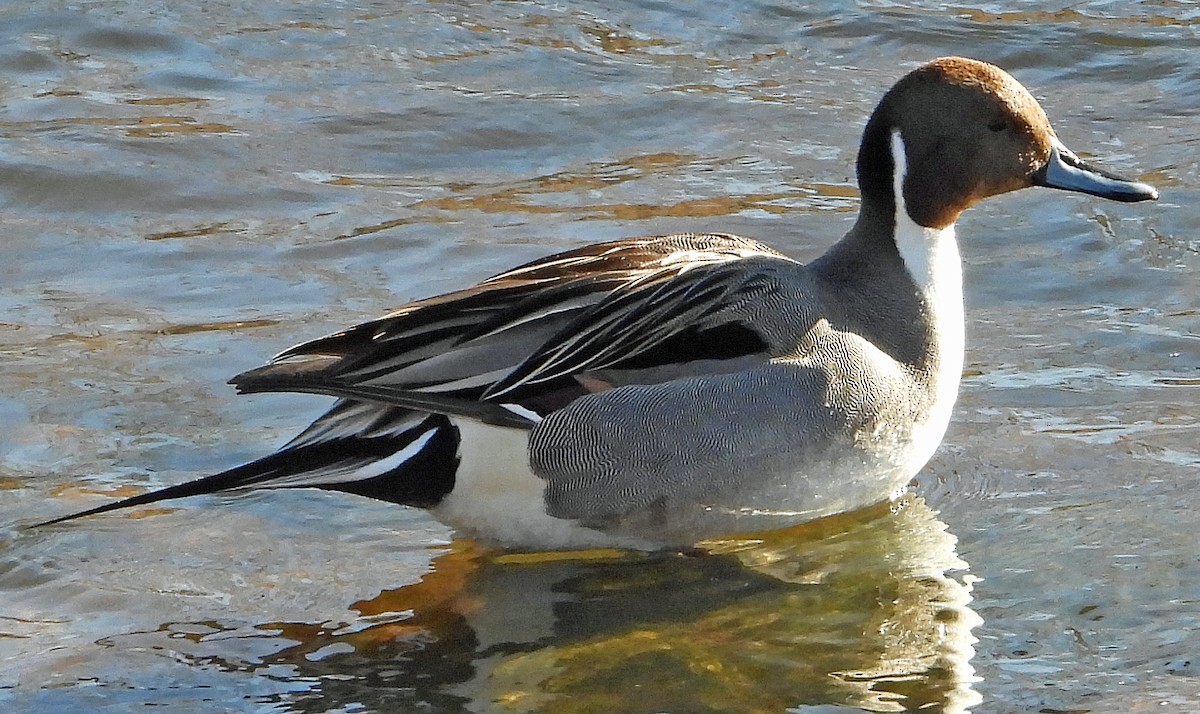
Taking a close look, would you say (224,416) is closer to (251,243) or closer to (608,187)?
(251,243)

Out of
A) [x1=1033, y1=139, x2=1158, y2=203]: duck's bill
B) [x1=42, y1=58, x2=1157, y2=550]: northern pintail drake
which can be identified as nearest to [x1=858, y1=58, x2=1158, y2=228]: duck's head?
[x1=1033, y1=139, x2=1158, y2=203]: duck's bill

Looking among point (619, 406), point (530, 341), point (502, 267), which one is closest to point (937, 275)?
point (619, 406)

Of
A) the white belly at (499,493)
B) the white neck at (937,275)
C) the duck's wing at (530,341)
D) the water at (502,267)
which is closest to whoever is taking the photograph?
the water at (502,267)

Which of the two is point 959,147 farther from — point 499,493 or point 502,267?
point 502,267

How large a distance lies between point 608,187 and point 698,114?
920mm

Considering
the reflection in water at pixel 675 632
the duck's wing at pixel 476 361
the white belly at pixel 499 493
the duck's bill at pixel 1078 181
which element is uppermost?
the duck's bill at pixel 1078 181

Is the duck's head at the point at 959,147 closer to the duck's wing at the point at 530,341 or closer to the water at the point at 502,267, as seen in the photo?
the duck's wing at the point at 530,341

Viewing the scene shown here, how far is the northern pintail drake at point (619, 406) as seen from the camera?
4738 millimetres

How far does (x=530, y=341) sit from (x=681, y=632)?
858 millimetres

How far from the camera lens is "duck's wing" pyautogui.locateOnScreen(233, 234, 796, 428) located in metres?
4.70

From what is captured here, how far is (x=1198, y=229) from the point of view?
716 cm

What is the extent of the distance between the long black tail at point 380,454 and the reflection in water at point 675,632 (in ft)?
1.02

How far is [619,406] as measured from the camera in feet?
15.7

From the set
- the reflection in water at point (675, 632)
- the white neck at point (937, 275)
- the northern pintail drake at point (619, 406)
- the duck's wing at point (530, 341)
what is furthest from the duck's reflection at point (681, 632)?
the duck's wing at point (530, 341)
